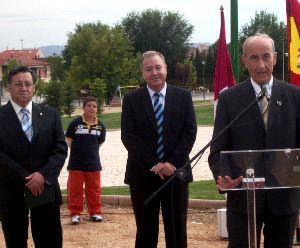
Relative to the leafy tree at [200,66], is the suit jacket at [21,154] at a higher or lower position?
lower

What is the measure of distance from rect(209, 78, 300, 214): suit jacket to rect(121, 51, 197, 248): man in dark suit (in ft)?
4.00

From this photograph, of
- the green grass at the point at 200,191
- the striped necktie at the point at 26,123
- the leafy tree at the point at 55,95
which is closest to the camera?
the striped necktie at the point at 26,123

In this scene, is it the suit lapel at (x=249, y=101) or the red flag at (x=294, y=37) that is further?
the red flag at (x=294, y=37)

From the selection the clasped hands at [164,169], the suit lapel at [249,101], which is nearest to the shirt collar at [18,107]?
the clasped hands at [164,169]

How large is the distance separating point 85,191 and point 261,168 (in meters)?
5.32

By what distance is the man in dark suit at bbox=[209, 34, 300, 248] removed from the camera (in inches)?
156

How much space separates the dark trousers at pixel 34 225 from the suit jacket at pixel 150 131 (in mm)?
707

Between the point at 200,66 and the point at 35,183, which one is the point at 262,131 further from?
the point at 200,66

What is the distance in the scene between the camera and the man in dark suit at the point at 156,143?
5293mm

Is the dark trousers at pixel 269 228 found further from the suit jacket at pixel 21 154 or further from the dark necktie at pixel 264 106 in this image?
the suit jacket at pixel 21 154

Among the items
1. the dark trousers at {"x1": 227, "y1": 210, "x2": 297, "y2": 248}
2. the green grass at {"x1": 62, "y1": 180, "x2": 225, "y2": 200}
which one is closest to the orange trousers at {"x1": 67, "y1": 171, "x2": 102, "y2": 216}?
the green grass at {"x1": 62, "y1": 180, "x2": 225, "y2": 200}

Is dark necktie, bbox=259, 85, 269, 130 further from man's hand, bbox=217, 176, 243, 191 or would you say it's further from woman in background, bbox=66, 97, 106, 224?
woman in background, bbox=66, 97, 106, 224

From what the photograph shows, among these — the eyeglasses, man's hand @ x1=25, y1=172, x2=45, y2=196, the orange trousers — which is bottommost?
the orange trousers

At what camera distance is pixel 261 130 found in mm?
3986
